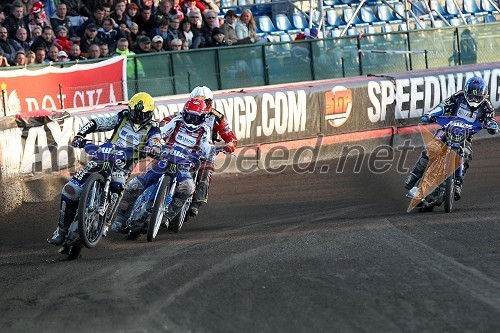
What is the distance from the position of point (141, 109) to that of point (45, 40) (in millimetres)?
7229

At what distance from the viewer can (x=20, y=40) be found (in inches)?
678

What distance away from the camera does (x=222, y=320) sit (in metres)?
7.08

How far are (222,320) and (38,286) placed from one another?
2.27 m

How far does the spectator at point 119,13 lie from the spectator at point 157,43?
31.8 inches

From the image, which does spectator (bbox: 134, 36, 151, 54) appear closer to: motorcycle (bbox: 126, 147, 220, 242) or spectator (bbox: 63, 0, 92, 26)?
spectator (bbox: 63, 0, 92, 26)

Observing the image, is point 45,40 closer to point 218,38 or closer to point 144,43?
point 144,43

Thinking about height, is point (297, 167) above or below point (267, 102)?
below

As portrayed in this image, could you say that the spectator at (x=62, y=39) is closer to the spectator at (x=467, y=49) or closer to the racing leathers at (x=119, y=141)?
the racing leathers at (x=119, y=141)

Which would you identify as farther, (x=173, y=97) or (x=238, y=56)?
(x=238, y=56)

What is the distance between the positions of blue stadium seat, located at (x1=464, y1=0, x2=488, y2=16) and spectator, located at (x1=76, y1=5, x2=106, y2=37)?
12.7m

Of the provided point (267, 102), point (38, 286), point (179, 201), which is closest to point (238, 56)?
point (267, 102)

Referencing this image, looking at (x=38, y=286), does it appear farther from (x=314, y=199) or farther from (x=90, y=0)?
(x=90, y=0)

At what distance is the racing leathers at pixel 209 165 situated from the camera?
12.4 meters

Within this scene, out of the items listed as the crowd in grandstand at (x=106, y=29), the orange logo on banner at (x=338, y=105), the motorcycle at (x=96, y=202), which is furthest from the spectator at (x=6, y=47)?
the motorcycle at (x=96, y=202)
